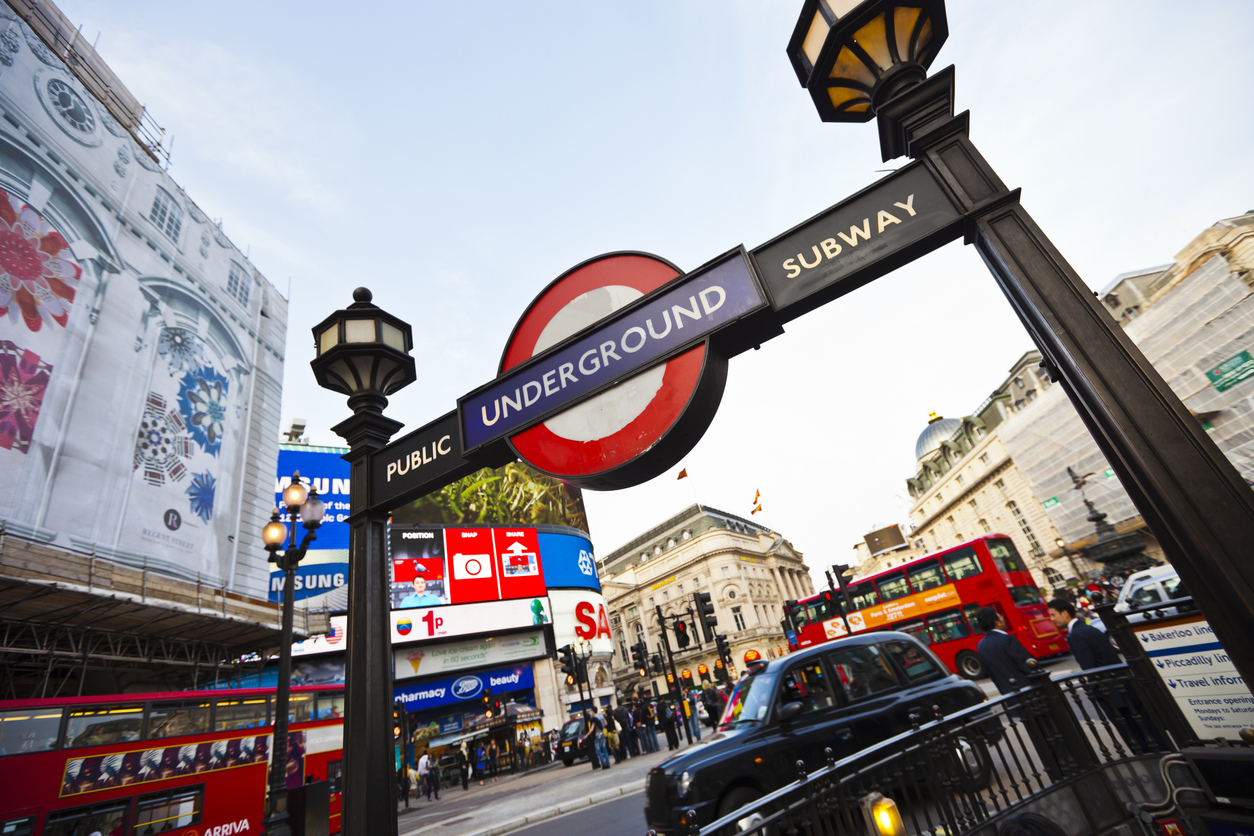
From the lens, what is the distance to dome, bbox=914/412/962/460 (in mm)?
73500

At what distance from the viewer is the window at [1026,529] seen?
4462 cm

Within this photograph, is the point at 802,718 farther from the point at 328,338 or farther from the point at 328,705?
the point at 328,705

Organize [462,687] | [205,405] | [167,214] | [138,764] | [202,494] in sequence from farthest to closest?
1. [462,687]
2. [167,214]
3. [205,405]
4. [202,494]
5. [138,764]

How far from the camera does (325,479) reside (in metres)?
29.3

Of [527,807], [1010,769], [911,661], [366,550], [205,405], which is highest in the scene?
[205,405]

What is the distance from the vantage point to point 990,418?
177 feet

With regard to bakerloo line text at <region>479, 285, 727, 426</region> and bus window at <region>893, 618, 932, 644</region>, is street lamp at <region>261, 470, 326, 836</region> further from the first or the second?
bus window at <region>893, 618, 932, 644</region>

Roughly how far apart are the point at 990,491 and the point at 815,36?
5847 centimetres

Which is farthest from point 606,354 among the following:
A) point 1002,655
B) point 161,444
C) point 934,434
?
point 934,434

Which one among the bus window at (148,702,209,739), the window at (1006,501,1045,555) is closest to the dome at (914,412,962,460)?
the window at (1006,501,1045,555)

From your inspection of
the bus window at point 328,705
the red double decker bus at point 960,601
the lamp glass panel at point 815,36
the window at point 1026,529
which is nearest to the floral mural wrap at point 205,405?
the bus window at point 328,705

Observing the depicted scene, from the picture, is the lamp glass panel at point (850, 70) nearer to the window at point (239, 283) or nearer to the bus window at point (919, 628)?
the bus window at point (919, 628)

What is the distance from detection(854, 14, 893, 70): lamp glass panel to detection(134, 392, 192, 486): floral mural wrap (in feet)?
61.6

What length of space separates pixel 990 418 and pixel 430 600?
5203cm
